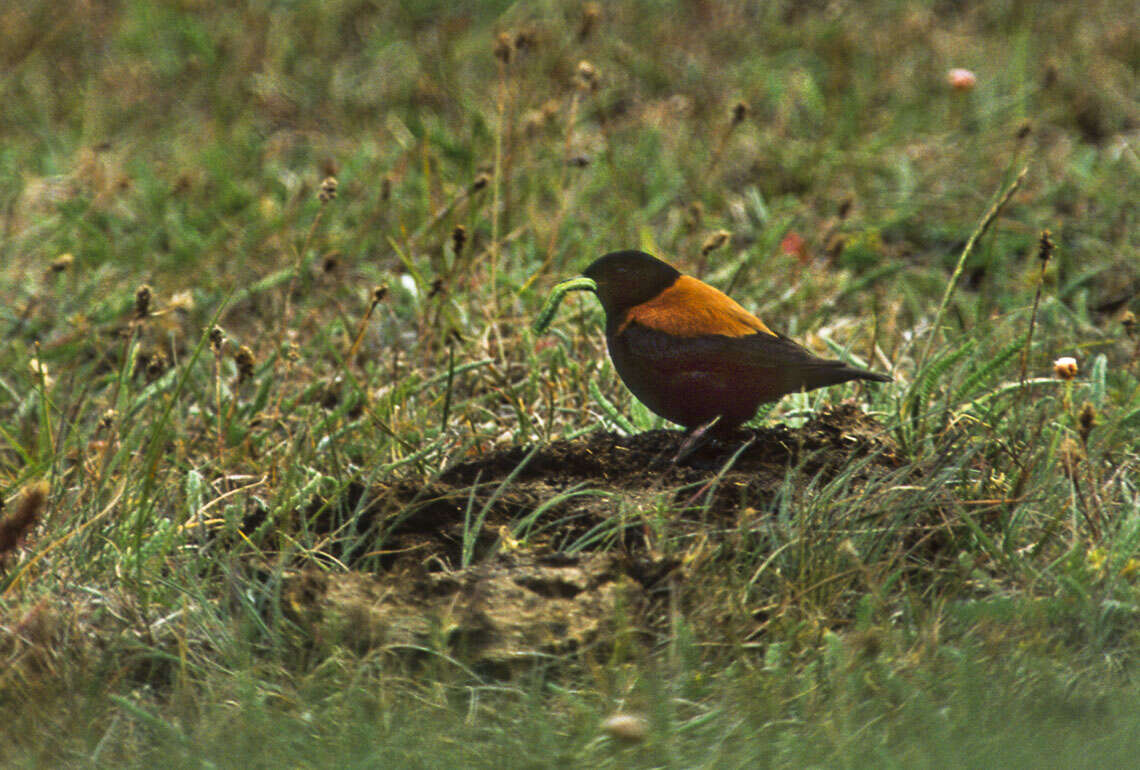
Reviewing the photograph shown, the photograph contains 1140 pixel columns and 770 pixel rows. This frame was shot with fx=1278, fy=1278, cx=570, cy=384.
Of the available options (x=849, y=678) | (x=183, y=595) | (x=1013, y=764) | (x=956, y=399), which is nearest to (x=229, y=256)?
(x=183, y=595)

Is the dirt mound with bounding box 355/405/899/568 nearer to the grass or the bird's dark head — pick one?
the grass

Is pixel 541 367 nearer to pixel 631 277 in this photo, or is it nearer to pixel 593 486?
pixel 631 277

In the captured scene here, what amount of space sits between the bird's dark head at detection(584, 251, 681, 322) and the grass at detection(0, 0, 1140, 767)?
443 mm

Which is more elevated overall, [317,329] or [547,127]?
[547,127]

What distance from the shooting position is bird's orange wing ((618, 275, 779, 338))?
9.85ft

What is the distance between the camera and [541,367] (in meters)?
4.03

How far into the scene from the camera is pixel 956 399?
3.25 metres

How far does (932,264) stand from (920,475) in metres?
2.11

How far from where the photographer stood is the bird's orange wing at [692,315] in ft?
9.85

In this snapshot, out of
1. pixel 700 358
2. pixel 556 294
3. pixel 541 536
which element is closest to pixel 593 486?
pixel 541 536

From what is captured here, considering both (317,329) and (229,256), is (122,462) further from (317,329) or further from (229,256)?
(229,256)

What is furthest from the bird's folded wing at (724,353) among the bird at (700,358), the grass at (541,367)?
the grass at (541,367)

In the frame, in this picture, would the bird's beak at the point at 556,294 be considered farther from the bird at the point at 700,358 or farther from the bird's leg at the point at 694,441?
the bird's leg at the point at 694,441

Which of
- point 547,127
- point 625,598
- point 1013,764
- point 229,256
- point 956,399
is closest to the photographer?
point 1013,764
